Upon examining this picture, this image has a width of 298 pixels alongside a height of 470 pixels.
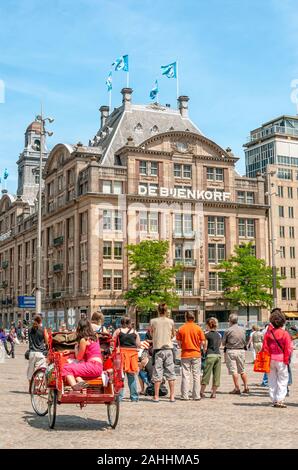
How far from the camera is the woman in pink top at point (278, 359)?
12.5 m

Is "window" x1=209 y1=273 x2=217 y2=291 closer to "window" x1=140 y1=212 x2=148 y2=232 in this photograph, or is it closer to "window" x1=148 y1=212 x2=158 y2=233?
"window" x1=148 y1=212 x2=158 y2=233

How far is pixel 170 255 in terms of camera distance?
6456 centimetres

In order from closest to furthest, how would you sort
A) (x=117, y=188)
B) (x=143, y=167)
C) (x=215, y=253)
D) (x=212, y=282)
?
(x=117, y=188) < (x=143, y=167) < (x=212, y=282) < (x=215, y=253)

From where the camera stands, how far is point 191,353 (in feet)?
46.0

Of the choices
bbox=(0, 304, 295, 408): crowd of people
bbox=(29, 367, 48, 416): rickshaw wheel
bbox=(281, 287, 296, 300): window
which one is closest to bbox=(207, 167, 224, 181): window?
bbox=(281, 287, 296, 300): window

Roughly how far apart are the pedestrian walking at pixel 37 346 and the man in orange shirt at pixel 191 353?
3.09 metres

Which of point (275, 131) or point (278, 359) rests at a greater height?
point (275, 131)

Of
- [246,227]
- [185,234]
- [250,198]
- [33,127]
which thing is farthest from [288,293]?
[33,127]

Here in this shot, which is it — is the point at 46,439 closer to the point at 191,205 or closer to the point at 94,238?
the point at 94,238

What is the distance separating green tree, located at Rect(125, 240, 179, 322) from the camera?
5772 cm

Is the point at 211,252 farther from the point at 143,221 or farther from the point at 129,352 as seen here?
the point at 129,352

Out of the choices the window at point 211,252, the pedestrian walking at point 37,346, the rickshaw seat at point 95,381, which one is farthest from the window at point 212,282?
the rickshaw seat at point 95,381

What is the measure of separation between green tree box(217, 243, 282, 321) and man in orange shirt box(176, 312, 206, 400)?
156ft

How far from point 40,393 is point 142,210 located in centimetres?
5239
